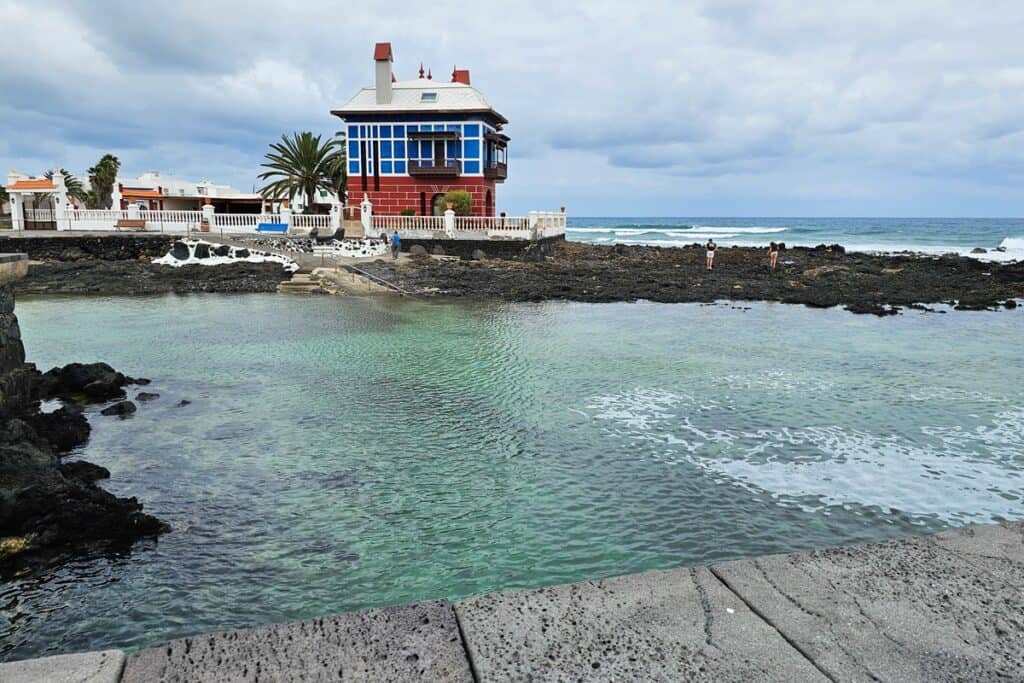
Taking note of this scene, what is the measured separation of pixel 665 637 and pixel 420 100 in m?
A: 43.5

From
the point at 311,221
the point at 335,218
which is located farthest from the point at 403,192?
the point at 311,221

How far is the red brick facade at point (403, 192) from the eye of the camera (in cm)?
4381

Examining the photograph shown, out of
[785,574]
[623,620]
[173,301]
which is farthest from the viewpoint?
[173,301]

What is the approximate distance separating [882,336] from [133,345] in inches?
739

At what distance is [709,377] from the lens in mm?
13562

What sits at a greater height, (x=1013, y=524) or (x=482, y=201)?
(x=482, y=201)

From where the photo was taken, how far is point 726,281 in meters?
30.9

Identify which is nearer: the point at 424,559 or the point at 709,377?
the point at 424,559

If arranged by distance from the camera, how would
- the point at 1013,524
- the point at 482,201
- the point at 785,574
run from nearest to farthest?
the point at 785,574
the point at 1013,524
the point at 482,201

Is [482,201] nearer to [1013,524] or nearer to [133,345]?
[133,345]

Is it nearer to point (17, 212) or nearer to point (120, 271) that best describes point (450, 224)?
point (120, 271)

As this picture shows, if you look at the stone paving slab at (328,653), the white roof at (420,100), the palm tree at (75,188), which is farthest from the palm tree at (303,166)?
the stone paving slab at (328,653)

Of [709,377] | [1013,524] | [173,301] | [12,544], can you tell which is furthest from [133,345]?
[1013,524]

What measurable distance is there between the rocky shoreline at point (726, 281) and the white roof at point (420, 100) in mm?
10916
